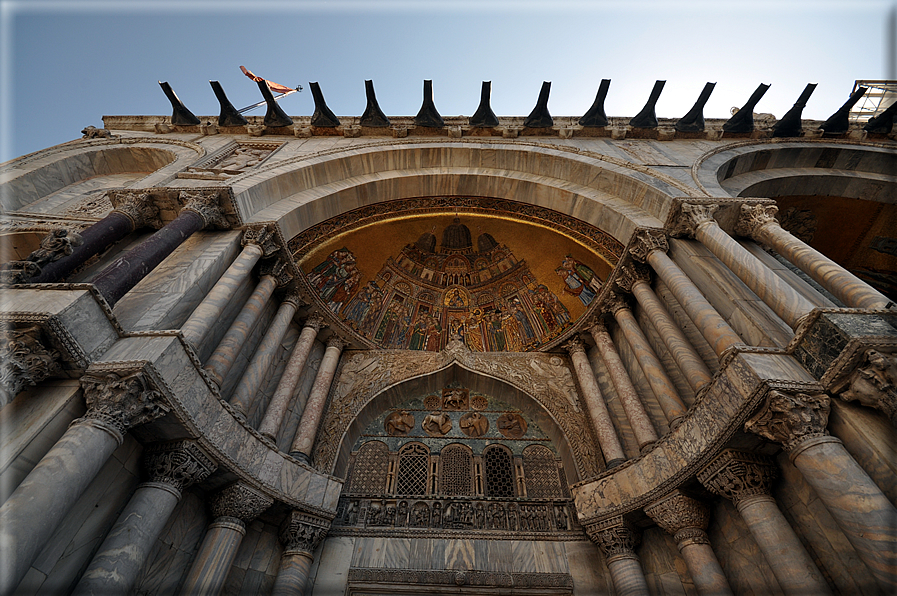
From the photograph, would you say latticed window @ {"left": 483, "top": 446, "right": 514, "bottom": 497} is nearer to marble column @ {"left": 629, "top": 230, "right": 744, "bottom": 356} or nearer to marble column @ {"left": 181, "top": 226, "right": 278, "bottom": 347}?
marble column @ {"left": 629, "top": 230, "right": 744, "bottom": 356}

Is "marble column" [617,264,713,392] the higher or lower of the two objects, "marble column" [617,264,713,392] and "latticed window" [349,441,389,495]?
the higher

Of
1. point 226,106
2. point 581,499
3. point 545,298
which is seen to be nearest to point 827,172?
point 545,298

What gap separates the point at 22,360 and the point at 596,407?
308 inches

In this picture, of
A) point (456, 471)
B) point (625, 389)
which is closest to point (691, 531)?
point (625, 389)

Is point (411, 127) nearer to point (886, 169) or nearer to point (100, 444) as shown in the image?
point (100, 444)

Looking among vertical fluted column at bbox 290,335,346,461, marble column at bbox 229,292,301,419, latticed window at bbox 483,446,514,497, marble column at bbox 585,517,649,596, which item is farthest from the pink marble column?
marble column at bbox 229,292,301,419

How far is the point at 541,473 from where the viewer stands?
25.8 feet

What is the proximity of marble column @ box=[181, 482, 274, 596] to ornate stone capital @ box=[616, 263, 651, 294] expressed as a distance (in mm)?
7025

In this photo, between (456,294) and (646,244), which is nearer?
(646,244)

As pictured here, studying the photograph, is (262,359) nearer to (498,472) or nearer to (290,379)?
(290,379)

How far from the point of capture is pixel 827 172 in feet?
34.1

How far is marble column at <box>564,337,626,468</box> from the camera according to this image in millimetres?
6848

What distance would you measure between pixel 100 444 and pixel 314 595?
3.62 meters

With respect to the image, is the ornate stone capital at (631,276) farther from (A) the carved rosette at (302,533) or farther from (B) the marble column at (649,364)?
(A) the carved rosette at (302,533)
